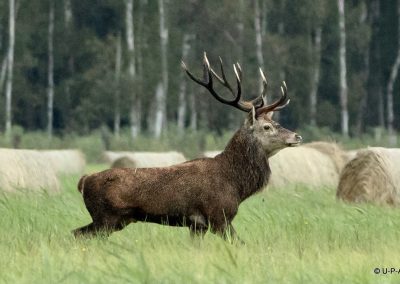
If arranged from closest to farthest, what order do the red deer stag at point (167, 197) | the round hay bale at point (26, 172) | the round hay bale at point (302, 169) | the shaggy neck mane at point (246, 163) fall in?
the red deer stag at point (167, 197) → the shaggy neck mane at point (246, 163) → the round hay bale at point (26, 172) → the round hay bale at point (302, 169)

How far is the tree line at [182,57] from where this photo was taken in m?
43.8

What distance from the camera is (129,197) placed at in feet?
30.1

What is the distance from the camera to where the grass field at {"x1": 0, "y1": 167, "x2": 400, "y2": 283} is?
22.6 ft

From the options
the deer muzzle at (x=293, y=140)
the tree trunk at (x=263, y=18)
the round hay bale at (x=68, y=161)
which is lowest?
the round hay bale at (x=68, y=161)

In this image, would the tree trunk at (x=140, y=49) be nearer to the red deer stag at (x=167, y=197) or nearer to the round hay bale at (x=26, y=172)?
the round hay bale at (x=26, y=172)

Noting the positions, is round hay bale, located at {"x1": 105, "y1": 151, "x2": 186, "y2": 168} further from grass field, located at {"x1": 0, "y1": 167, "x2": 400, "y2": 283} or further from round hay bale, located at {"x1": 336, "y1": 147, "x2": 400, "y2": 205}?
grass field, located at {"x1": 0, "y1": 167, "x2": 400, "y2": 283}

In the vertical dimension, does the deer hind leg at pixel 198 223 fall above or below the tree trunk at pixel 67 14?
below

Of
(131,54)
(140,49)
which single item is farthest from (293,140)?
(140,49)

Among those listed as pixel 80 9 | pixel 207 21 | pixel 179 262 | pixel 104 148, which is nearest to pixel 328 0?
pixel 207 21

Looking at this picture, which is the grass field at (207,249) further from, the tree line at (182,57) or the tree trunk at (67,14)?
the tree trunk at (67,14)

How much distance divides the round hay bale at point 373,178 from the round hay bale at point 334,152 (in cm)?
459

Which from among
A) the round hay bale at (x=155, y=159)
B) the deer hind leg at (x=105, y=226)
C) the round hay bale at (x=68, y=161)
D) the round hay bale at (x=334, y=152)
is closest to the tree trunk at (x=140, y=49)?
the round hay bale at (x=68, y=161)

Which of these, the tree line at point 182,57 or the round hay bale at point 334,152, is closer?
the round hay bale at point 334,152

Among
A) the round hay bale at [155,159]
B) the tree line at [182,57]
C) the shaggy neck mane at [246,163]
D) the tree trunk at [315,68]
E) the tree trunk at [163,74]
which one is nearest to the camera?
the shaggy neck mane at [246,163]
